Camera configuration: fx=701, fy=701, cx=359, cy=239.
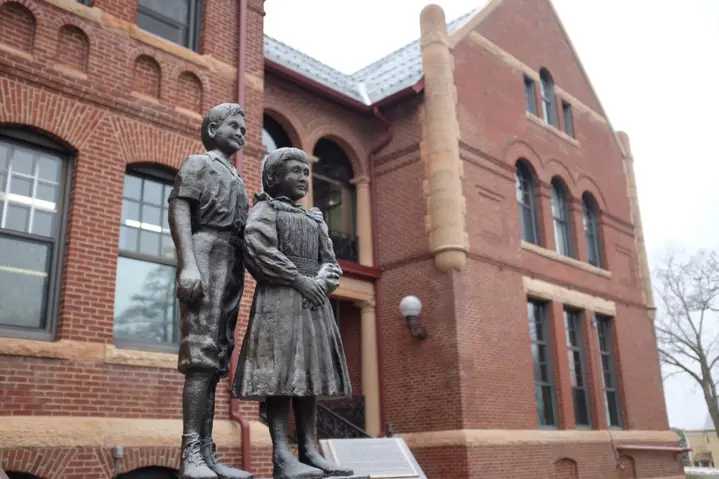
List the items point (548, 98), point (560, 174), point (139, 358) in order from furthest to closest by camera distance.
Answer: point (548, 98) < point (560, 174) < point (139, 358)

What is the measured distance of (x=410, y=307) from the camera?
13172mm

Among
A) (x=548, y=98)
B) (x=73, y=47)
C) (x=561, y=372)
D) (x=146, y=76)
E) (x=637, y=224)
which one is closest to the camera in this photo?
(x=73, y=47)

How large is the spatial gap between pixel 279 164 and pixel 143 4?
664 centimetres

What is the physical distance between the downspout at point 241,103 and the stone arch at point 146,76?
1196 mm

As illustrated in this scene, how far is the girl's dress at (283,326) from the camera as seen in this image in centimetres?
395

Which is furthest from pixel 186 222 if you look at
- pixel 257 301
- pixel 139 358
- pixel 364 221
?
pixel 364 221

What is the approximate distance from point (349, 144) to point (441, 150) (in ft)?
7.42

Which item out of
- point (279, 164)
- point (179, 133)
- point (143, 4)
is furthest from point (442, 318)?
point (279, 164)

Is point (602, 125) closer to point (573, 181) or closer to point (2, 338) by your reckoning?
point (573, 181)

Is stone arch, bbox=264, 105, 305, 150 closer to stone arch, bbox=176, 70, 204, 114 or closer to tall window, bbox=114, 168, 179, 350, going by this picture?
stone arch, bbox=176, 70, 204, 114

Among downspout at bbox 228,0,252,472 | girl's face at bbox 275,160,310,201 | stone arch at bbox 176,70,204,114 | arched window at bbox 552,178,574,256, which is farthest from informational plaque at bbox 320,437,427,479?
arched window at bbox 552,178,574,256

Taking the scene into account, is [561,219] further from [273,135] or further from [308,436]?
[308,436]

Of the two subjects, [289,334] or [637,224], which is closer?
[289,334]

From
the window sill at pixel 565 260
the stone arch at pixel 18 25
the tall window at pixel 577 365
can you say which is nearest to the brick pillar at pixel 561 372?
the tall window at pixel 577 365
